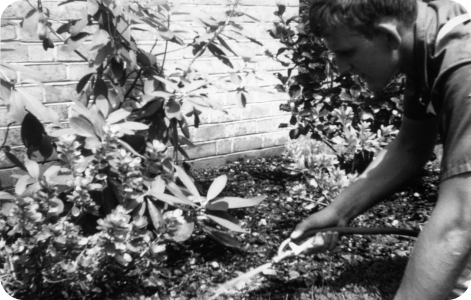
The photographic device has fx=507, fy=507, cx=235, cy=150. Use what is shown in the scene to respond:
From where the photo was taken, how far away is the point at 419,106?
2.12 m

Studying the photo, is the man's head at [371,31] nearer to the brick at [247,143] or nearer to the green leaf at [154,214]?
the green leaf at [154,214]

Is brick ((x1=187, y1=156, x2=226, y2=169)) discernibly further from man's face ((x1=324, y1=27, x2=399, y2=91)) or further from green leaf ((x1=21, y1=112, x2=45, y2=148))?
man's face ((x1=324, y1=27, x2=399, y2=91))

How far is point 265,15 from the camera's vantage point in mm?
4176

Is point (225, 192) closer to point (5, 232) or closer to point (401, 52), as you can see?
point (5, 232)

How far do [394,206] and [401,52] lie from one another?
185cm

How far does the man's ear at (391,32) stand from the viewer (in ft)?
5.70

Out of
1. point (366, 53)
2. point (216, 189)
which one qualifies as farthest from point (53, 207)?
point (366, 53)

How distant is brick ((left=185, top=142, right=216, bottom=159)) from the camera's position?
12.8 ft

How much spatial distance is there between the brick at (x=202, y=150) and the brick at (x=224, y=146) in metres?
0.05

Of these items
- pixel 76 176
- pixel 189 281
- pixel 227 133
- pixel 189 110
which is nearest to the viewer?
pixel 76 176

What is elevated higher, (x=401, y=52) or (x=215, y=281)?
(x=401, y=52)

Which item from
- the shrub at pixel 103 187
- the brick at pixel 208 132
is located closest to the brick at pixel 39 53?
the shrub at pixel 103 187

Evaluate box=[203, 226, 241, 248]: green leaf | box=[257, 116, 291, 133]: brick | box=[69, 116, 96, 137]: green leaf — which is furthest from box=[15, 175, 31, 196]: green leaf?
box=[257, 116, 291, 133]: brick

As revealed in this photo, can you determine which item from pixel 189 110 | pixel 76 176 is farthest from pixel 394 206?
pixel 76 176
